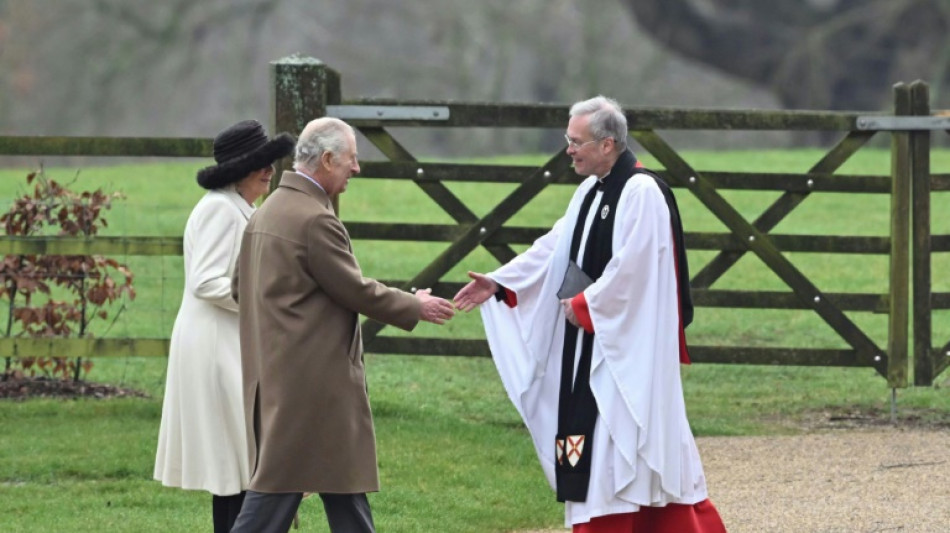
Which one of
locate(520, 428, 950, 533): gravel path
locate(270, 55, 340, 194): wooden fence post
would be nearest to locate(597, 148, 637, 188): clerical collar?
locate(520, 428, 950, 533): gravel path

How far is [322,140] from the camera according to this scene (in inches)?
209

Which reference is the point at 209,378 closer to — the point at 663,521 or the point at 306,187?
the point at 306,187

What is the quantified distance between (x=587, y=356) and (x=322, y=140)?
1.38m

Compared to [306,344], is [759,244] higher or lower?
higher

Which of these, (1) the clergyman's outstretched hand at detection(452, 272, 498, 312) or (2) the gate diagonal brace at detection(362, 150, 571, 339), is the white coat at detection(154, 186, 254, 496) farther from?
(2) the gate diagonal brace at detection(362, 150, 571, 339)

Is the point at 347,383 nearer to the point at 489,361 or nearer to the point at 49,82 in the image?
the point at 489,361

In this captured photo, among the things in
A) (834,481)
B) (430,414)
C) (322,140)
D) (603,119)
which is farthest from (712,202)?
(322,140)

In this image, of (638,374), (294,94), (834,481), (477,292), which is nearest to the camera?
(638,374)

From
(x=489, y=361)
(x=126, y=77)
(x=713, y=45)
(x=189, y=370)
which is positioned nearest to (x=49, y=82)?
(x=126, y=77)

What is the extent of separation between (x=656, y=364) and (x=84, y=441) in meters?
3.90

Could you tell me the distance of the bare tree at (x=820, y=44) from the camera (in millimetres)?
32375

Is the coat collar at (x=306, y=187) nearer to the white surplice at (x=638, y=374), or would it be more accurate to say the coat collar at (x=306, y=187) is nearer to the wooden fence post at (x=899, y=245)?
the white surplice at (x=638, y=374)

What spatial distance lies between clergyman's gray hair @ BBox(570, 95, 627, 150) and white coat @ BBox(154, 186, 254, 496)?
1.35 m

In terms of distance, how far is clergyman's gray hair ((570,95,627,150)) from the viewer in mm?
→ 5793
